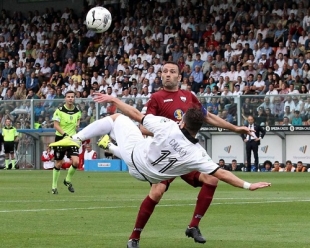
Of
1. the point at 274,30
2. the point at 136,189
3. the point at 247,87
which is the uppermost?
the point at 274,30

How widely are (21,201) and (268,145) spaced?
55.0 ft

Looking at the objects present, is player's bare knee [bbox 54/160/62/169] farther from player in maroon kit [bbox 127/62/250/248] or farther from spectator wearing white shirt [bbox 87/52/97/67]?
spectator wearing white shirt [bbox 87/52/97/67]

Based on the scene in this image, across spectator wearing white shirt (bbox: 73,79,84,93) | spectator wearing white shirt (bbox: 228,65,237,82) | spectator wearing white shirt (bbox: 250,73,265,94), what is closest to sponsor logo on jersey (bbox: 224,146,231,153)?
spectator wearing white shirt (bbox: 250,73,265,94)

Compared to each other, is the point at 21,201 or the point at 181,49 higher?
the point at 181,49

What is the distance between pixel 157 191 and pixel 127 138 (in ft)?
2.51

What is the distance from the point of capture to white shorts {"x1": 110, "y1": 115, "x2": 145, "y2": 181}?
9.77m

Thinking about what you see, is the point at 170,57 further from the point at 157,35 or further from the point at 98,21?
the point at 98,21

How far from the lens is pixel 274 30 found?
3438 centimetres

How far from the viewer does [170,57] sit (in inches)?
1426

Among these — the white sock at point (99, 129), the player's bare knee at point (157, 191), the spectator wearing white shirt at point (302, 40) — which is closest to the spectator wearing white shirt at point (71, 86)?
the spectator wearing white shirt at point (302, 40)

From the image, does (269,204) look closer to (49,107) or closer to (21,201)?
(21,201)

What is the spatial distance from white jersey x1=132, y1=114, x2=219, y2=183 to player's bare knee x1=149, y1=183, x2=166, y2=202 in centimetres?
15

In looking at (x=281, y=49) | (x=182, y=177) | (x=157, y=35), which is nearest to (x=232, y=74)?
(x=281, y=49)

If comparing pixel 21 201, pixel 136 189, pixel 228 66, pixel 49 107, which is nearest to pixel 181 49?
pixel 228 66
